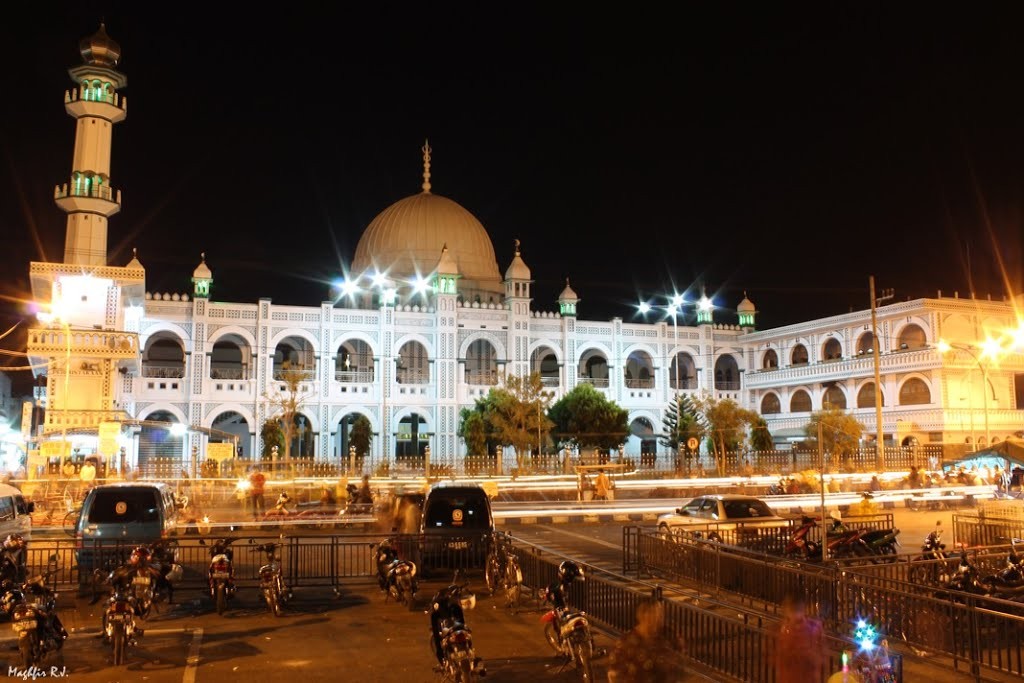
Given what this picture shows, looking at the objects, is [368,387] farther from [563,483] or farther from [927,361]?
[927,361]

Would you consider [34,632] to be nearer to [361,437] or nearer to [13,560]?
[13,560]

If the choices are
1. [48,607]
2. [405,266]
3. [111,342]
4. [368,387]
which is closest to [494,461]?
[368,387]

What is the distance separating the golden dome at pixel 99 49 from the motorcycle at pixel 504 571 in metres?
36.3

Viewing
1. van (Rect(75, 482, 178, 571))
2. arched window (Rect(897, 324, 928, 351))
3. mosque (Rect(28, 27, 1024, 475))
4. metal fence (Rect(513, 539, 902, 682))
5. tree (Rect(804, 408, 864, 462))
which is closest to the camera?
metal fence (Rect(513, 539, 902, 682))

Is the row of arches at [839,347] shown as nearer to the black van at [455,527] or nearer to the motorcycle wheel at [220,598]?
the black van at [455,527]

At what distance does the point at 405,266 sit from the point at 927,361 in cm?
→ 2998

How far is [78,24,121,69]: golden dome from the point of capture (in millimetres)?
40094

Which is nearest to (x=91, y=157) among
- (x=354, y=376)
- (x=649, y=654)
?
(x=354, y=376)

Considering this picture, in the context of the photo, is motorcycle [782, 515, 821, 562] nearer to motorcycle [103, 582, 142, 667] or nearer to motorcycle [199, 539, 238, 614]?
motorcycle [199, 539, 238, 614]

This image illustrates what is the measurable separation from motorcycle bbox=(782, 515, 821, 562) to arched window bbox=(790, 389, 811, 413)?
40.7 m

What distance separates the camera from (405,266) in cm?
5459

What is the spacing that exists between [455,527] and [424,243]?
42784mm

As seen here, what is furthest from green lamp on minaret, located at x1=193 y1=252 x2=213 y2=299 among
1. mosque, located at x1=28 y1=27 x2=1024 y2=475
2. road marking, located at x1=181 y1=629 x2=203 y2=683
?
road marking, located at x1=181 y1=629 x2=203 y2=683

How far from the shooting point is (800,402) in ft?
179
